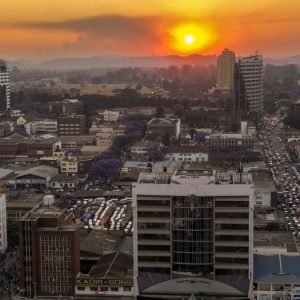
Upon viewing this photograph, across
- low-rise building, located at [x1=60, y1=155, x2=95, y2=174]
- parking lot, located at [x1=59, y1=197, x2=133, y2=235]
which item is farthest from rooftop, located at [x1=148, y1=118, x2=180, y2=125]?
parking lot, located at [x1=59, y1=197, x2=133, y2=235]

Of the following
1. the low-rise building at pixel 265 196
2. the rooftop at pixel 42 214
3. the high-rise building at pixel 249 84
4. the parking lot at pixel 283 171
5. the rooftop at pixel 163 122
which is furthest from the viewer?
the high-rise building at pixel 249 84

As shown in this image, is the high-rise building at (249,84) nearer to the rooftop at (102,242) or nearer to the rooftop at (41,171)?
the rooftop at (41,171)

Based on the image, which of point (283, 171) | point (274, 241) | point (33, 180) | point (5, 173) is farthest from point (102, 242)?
point (283, 171)

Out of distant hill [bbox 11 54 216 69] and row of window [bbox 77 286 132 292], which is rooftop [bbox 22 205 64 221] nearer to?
row of window [bbox 77 286 132 292]

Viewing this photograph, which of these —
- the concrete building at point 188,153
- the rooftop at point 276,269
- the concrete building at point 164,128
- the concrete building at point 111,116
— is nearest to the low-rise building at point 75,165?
the concrete building at point 188,153

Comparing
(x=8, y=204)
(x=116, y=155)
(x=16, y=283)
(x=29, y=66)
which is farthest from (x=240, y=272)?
(x=29, y=66)

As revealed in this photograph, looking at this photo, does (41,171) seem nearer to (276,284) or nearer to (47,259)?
(47,259)
